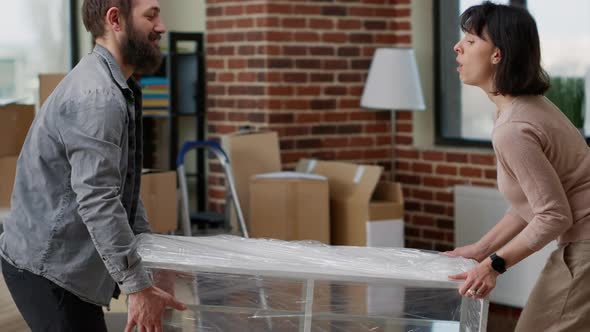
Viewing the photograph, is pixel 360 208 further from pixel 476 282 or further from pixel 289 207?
pixel 476 282

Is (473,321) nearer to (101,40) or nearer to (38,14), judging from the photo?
(101,40)

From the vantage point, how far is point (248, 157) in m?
5.13

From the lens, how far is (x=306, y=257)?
2.30 metres

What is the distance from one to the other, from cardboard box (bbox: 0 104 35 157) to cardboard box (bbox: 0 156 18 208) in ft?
0.19

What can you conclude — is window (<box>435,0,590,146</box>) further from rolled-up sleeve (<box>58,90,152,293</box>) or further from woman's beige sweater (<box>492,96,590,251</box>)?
rolled-up sleeve (<box>58,90,152,293</box>)

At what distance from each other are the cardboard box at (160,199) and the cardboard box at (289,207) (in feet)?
1.43

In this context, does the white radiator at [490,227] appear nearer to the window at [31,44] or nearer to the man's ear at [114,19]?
the window at [31,44]

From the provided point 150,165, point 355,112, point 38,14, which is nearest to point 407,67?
point 355,112

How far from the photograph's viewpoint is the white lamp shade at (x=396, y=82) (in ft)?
17.7

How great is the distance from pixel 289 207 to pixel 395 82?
3.32 feet

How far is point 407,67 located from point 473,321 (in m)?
3.27

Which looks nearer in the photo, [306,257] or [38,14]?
[306,257]

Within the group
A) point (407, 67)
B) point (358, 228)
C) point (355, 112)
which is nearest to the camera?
point (358, 228)

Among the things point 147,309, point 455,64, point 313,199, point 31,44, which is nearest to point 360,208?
point 313,199
